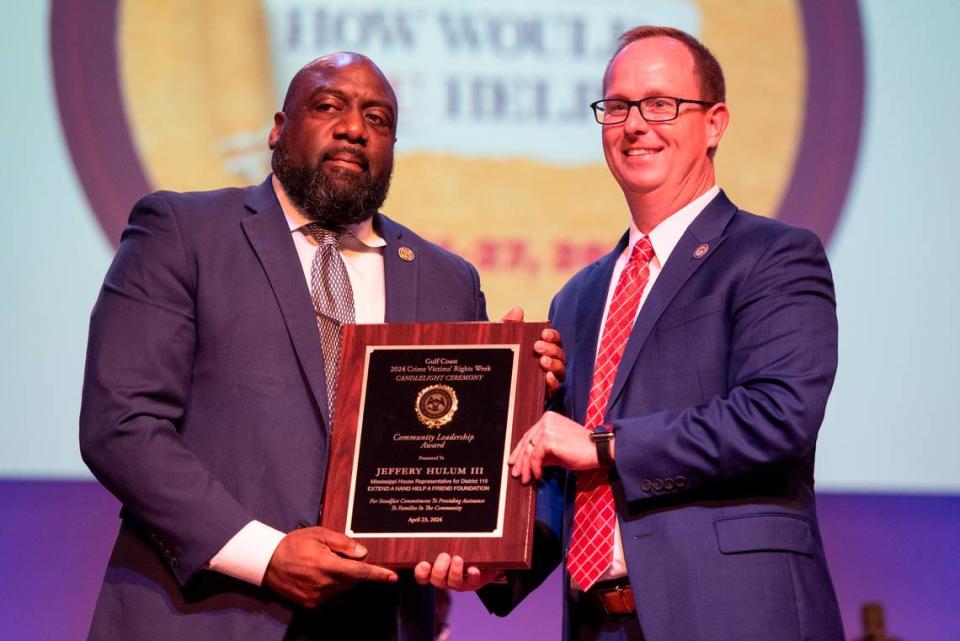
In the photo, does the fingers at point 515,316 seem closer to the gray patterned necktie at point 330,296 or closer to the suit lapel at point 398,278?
the suit lapel at point 398,278

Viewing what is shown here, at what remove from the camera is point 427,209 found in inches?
171

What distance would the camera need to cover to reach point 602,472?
107 inches

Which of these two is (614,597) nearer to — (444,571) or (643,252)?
(444,571)

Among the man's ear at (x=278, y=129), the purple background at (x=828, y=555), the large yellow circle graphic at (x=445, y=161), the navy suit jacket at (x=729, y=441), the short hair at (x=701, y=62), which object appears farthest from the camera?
the purple background at (x=828, y=555)

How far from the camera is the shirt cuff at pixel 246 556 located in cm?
253

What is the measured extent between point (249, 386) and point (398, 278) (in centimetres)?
51

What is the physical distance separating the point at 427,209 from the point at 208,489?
6.41 ft

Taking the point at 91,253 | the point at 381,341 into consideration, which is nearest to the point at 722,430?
the point at 381,341

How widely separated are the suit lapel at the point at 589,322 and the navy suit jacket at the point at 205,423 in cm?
59

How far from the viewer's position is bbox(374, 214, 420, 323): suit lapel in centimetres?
297

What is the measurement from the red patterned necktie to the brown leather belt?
0.03 metres

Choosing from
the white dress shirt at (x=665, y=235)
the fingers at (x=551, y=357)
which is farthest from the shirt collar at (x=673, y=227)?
the fingers at (x=551, y=357)

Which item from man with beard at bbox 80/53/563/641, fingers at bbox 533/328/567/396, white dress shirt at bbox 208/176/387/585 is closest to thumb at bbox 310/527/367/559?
man with beard at bbox 80/53/563/641

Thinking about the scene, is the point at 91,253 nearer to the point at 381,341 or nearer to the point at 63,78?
the point at 63,78
